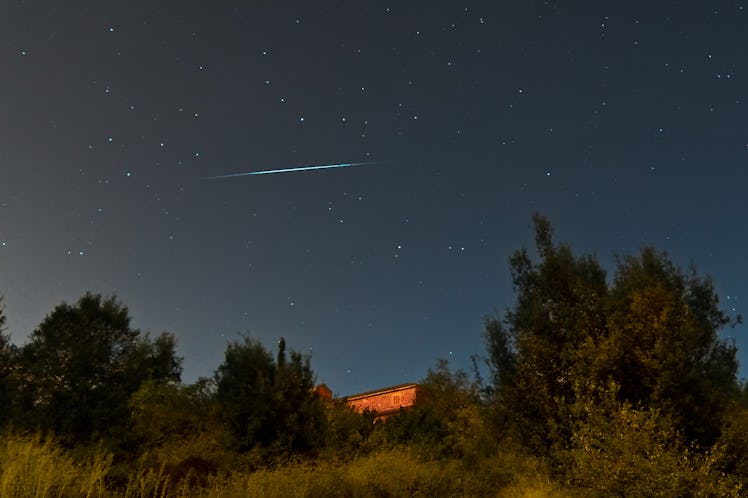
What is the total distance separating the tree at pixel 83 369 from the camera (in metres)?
20.7

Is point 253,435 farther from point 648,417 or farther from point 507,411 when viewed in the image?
point 648,417

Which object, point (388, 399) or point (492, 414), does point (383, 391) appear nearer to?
point (388, 399)

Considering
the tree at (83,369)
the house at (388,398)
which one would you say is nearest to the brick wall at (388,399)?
the house at (388,398)

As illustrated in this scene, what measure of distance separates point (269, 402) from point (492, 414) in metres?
8.53

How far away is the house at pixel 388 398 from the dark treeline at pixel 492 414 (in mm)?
22265

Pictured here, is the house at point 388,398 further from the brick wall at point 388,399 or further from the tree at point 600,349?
the tree at point 600,349

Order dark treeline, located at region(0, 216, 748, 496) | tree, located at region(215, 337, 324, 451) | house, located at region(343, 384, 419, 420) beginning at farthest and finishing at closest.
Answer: house, located at region(343, 384, 419, 420) < tree, located at region(215, 337, 324, 451) < dark treeline, located at region(0, 216, 748, 496)

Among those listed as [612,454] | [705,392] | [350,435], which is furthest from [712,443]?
[350,435]

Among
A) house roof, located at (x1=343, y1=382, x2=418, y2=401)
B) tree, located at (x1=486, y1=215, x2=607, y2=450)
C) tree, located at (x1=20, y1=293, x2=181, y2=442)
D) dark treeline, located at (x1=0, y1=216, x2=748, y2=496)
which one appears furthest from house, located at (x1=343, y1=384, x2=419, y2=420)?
tree, located at (x1=486, y1=215, x2=607, y2=450)

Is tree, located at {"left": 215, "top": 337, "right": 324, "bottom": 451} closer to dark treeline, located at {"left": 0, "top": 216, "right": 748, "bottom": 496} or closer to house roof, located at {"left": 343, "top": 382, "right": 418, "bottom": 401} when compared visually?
dark treeline, located at {"left": 0, "top": 216, "right": 748, "bottom": 496}

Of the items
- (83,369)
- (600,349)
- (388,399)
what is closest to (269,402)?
(83,369)

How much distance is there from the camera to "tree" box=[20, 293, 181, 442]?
815 inches

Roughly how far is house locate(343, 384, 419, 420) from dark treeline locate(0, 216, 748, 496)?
22265 millimetres

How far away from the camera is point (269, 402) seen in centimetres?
2033
